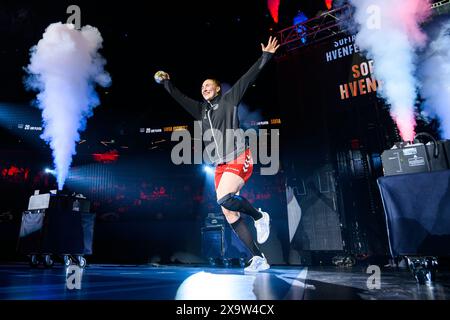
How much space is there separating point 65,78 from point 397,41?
692 cm

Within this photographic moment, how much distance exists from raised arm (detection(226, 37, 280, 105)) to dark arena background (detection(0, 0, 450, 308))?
4.88 feet

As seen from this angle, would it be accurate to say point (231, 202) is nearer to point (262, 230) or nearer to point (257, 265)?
point (262, 230)

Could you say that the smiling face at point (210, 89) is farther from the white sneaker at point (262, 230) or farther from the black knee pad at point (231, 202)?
the white sneaker at point (262, 230)

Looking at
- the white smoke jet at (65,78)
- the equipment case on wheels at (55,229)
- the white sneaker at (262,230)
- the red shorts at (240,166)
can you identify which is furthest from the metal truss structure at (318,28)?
the equipment case on wheels at (55,229)

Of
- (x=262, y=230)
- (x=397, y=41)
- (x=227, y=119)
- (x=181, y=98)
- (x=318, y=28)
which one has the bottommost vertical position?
(x=262, y=230)

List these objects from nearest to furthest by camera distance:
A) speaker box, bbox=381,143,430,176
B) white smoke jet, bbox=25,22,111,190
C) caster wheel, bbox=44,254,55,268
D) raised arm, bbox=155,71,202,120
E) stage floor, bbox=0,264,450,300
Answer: stage floor, bbox=0,264,450,300 < speaker box, bbox=381,143,430,176 < raised arm, bbox=155,71,202,120 < caster wheel, bbox=44,254,55,268 < white smoke jet, bbox=25,22,111,190

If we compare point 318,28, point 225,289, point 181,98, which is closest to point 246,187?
point 318,28

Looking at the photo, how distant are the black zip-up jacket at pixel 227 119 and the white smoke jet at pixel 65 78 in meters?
3.18

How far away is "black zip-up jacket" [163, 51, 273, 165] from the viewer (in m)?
3.07

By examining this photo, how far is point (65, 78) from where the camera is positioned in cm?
677

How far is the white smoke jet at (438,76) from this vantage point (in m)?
5.39

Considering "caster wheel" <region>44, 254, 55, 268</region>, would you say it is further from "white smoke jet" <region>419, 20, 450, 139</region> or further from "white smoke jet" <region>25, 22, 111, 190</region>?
"white smoke jet" <region>419, 20, 450, 139</region>

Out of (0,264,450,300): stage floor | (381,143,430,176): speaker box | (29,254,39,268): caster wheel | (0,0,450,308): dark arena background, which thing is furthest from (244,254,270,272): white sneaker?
(29,254,39,268): caster wheel
